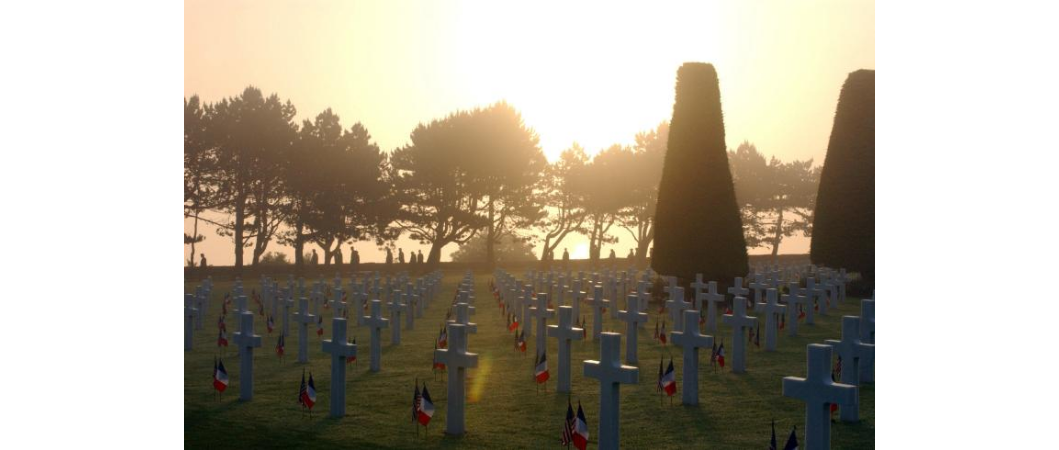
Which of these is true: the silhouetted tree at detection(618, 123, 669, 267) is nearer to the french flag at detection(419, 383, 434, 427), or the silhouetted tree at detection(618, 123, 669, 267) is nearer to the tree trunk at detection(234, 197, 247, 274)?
the tree trunk at detection(234, 197, 247, 274)

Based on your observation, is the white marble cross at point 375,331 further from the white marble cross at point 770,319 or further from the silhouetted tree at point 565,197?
the silhouetted tree at point 565,197

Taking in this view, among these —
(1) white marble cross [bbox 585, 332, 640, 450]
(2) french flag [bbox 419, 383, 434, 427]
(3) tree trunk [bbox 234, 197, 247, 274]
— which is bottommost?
(2) french flag [bbox 419, 383, 434, 427]

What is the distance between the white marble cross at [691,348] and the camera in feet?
32.3

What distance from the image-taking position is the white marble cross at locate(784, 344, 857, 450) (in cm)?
625

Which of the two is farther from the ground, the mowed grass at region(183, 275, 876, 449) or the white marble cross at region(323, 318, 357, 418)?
the white marble cross at region(323, 318, 357, 418)

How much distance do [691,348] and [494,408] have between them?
2230 mm

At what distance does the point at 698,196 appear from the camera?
26.0 metres

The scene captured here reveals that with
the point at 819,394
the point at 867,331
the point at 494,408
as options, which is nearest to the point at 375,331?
the point at 494,408

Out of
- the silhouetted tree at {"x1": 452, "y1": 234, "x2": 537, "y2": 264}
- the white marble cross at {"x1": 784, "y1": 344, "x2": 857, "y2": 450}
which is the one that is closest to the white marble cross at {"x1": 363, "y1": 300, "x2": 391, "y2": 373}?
the white marble cross at {"x1": 784, "y1": 344, "x2": 857, "y2": 450}

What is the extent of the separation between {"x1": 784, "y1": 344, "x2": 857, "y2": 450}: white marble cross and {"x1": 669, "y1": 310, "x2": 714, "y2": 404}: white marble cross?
3.27 meters

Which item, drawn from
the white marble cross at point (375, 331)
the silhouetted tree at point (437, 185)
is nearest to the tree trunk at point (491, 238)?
the silhouetted tree at point (437, 185)
